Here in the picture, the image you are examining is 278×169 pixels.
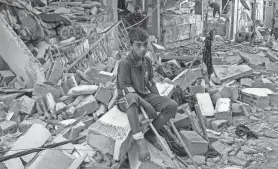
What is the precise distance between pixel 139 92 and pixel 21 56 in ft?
14.5

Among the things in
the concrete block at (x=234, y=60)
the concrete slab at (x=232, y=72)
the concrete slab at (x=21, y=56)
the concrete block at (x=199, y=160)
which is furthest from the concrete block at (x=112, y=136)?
the concrete block at (x=234, y=60)

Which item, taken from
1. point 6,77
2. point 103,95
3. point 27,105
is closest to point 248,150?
point 103,95

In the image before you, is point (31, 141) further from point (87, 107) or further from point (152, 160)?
point (152, 160)

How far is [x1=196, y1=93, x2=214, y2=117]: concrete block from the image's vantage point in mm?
6954

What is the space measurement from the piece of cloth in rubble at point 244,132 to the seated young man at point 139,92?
215cm

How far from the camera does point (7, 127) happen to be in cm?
612

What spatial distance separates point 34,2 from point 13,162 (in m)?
8.40

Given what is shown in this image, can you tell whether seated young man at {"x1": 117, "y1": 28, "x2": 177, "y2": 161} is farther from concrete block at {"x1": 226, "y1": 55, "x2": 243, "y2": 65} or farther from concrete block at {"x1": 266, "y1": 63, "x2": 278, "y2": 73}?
concrete block at {"x1": 226, "y1": 55, "x2": 243, "y2": 65}

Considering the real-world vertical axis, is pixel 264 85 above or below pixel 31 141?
above

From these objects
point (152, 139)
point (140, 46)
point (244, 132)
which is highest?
point (140, 46)

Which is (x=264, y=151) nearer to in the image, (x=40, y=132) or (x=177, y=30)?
(x=40, y=132)

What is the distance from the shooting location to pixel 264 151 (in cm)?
550

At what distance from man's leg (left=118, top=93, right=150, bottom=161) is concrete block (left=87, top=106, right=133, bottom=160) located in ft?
0.53

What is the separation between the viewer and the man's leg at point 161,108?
4.59 m
